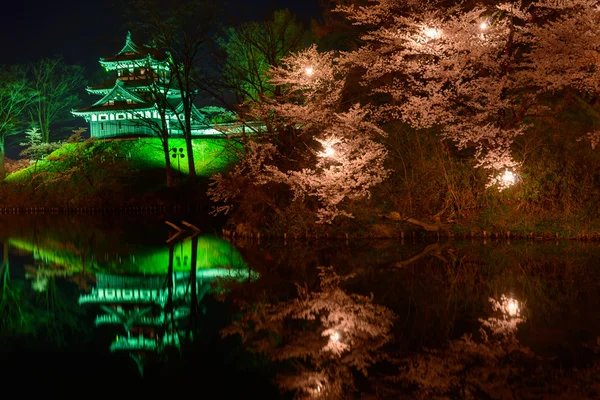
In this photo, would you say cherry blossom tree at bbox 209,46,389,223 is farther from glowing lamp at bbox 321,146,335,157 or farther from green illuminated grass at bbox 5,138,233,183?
green illuminated grass at bbox 5,138,233,183

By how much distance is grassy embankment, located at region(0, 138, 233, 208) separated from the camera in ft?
112

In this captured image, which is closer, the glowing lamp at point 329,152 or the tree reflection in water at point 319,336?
the tree reflection in water at point 319,336

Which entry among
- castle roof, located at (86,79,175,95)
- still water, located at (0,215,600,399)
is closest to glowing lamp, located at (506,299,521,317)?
still water, located at (0,215,600,399)

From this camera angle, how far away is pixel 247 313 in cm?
905

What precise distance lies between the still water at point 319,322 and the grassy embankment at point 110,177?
1922 cm

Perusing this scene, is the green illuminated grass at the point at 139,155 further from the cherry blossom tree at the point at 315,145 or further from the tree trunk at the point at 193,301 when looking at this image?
the tree trunk at the point at 193,301

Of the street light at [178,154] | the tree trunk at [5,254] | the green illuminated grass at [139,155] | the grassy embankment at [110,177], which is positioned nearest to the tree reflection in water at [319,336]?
the tree trunk at [5,254]

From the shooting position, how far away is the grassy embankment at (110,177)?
3416cm

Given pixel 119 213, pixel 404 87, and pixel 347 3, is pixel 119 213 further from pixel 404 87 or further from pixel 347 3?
pixel 404 87

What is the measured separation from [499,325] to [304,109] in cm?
1103

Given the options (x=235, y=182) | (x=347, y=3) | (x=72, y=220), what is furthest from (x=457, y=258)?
(x=72, y=220)

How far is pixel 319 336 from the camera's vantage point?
761cm

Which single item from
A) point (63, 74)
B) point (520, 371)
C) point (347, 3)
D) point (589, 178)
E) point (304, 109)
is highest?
point (63, 74)

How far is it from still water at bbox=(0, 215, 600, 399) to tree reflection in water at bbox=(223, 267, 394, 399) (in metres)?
0.03
